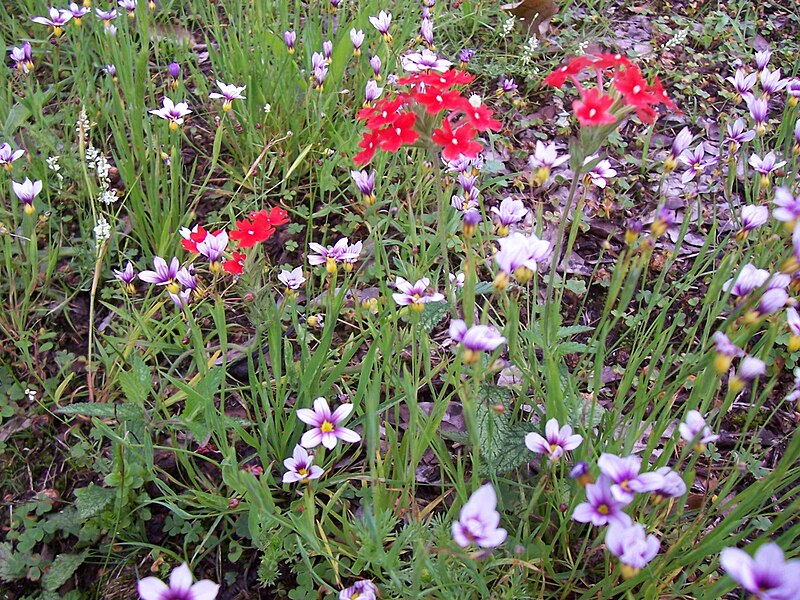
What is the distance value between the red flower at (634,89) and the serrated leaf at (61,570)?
1.59m

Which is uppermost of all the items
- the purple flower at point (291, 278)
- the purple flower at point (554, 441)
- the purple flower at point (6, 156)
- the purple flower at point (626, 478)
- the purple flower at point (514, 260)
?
the purple flower at point (514, 260)

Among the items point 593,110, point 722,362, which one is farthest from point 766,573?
point 593,110

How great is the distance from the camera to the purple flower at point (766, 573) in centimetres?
76

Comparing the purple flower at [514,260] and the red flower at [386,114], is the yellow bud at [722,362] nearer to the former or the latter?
the purple flower at [514,260]

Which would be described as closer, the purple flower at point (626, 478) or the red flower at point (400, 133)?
the purple flower at point (626, 478)

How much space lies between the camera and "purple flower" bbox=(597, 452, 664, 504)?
3.31ft

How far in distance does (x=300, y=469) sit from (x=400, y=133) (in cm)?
75

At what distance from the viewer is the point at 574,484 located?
1.35 m

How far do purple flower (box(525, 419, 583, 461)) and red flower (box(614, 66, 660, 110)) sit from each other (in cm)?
63

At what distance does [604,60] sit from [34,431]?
5.77 ft

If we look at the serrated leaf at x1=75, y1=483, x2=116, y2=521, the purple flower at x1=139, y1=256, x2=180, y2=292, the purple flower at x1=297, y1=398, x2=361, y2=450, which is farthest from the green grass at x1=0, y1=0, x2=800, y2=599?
the purple flower at x1=139, y1=256, x2=180, y2=292

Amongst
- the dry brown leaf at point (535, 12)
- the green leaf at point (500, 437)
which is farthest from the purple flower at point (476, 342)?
the dry brown leaf at point (535, 12)

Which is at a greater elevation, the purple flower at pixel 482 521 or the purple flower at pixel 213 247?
the purple flower at pixel 213 247

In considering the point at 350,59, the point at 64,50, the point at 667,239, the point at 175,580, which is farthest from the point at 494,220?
the point at 64,50
